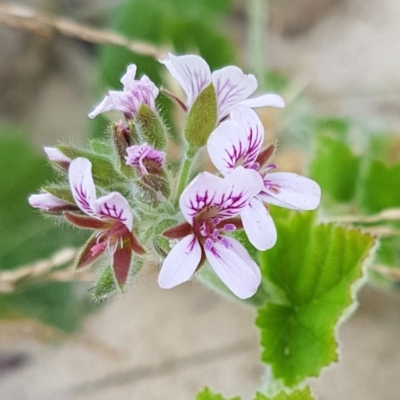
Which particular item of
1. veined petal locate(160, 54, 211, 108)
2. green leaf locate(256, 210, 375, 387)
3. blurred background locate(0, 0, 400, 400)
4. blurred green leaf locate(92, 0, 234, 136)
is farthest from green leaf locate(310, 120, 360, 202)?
veined petal locate(160, 54, 211, 108)

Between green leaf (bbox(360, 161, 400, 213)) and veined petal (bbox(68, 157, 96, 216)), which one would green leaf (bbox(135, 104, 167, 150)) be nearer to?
veined petal (bbox(68, 157, 96, 216))

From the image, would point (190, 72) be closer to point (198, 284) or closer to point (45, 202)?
point (45, 202)

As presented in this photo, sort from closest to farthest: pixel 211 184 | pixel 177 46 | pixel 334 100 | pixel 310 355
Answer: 1. pixel 211 184
2. pixel 310 355
3. pixel 177 46
4. pixel 334 100

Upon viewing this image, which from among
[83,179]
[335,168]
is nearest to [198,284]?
[335,168]

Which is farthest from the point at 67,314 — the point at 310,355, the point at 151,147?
the point at 151,147

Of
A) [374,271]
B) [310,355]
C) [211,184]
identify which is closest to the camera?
[211,184]

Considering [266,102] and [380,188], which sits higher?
[266,102]

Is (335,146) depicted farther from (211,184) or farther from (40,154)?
(40,154)
